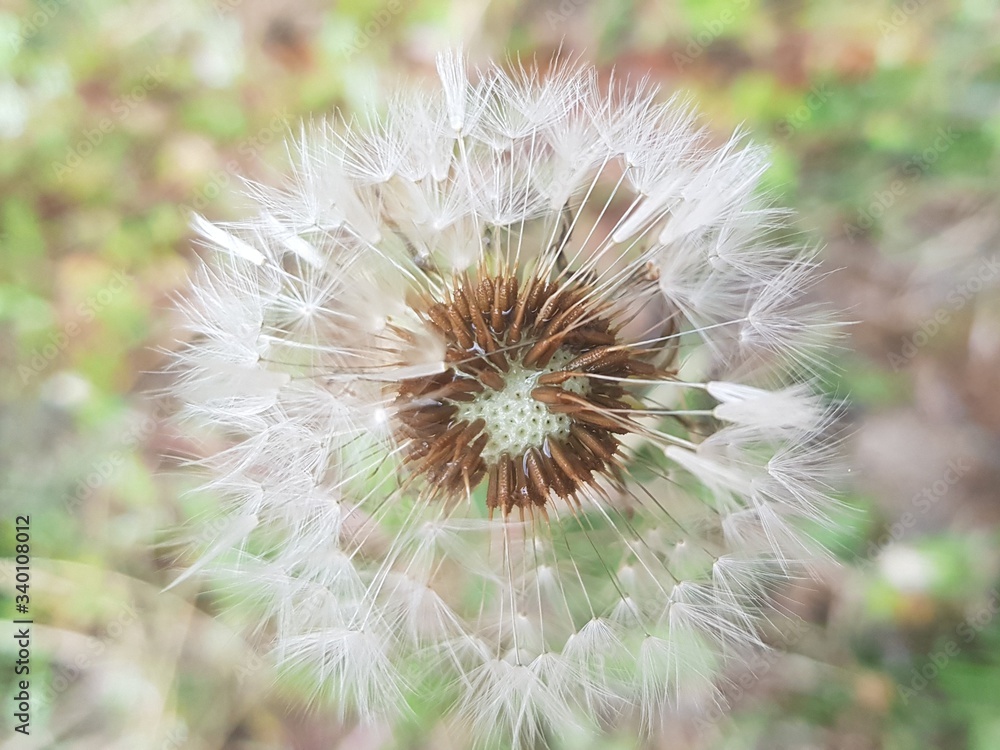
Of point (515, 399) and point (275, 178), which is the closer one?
point (515, 399)

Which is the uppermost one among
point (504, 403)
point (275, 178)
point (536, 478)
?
point (275, 178)

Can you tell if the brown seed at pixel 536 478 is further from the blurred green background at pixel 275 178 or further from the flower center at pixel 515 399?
the blurred green background at pixel 275 178

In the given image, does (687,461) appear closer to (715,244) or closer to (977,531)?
(715,244)

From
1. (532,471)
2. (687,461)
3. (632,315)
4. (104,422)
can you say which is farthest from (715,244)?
(104,422)

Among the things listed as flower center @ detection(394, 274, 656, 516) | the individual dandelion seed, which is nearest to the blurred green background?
the individual dandelion seed

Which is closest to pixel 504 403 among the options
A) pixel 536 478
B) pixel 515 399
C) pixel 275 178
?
pixel 515 399

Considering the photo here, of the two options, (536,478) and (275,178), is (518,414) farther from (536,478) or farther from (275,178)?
(275,178)

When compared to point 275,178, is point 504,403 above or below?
below
